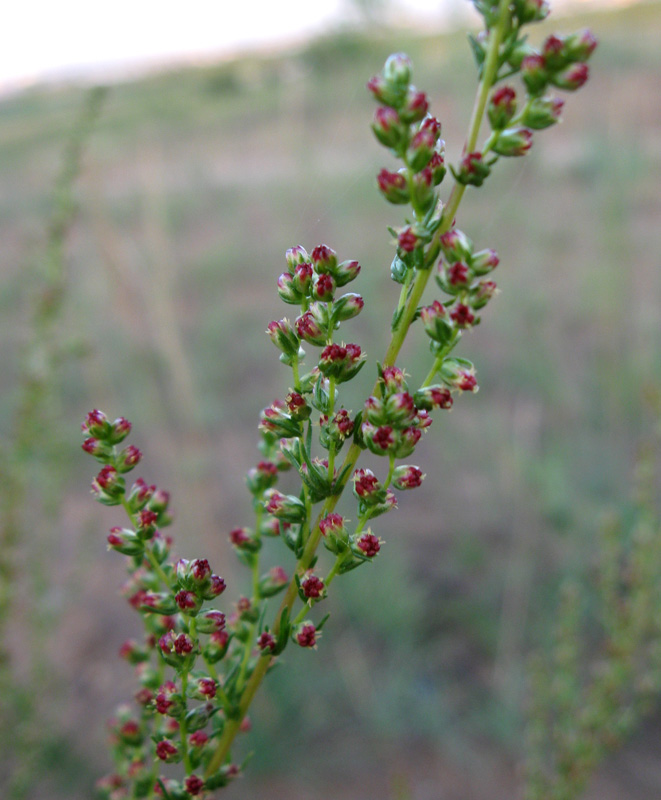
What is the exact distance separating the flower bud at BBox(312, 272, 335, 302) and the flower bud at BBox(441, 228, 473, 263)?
0.41ft

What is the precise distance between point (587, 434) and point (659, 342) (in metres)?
1.20

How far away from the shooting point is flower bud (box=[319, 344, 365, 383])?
68 cm

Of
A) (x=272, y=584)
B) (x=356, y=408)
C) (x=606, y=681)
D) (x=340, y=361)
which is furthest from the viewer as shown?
(x=356, y=408)

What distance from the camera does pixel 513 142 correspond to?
627mm

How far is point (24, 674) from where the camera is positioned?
4164mm

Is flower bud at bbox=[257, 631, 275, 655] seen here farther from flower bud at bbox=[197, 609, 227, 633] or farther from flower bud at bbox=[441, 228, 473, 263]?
flower bud at bbox=[441, 228, 473, 263]

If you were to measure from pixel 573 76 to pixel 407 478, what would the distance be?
0.42m

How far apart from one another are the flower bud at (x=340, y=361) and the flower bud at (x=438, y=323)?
0.26ft

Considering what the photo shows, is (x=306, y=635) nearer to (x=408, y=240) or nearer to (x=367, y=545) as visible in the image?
(x=367, y=545)

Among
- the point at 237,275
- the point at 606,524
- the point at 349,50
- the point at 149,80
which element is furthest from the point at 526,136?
the point at 149,80

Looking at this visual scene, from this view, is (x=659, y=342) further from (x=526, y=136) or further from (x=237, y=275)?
(x=237, y=275)

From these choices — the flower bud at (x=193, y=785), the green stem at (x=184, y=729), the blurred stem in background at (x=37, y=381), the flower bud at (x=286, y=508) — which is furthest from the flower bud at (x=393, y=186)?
the blurred stem in background at (x=37, y=381)

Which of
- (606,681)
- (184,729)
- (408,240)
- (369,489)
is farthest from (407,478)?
(606,681)

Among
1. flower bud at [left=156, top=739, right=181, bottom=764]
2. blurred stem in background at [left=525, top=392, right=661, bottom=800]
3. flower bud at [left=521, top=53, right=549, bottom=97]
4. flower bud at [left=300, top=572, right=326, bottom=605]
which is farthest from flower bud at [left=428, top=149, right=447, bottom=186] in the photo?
blurred stem in background at [left=525, top=392, right=661, bottom=800]
